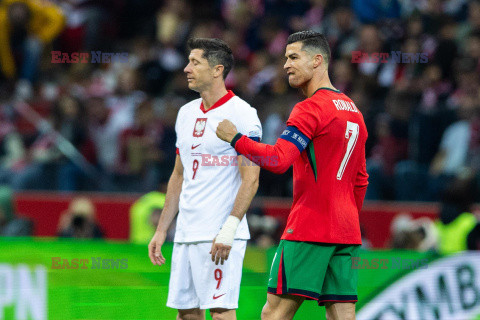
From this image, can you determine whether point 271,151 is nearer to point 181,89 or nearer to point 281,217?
point 281,217

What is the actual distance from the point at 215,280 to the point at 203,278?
0.27ft

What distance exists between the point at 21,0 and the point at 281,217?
6731 mm

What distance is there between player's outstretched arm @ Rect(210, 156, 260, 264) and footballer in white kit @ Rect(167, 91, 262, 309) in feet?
0.38

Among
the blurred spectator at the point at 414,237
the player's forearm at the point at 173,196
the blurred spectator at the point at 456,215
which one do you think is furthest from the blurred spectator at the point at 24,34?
the player's forearm at the point at 173,196

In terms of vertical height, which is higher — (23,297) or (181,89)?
(181,89)

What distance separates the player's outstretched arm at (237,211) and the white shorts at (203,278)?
10 centimetres

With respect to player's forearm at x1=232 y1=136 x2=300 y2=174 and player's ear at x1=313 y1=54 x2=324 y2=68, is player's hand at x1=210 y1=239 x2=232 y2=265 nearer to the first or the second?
player's forearm at x1=232 y1=136 x2=300 y2=174

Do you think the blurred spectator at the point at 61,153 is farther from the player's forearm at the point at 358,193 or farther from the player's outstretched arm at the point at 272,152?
the player's outstretched arm at the point at 272,152

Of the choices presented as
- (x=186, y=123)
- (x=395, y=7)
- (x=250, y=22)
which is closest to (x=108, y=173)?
(x=250, y=22)

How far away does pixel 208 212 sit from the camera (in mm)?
5918

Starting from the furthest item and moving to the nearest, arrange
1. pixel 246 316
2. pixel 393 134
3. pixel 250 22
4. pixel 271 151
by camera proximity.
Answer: pixel 250 22
pixel 393 134
pixel 246 316
pixel 271 151

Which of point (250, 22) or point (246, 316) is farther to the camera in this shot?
point (250, 22)

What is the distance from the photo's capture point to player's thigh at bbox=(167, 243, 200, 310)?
597 centimetres

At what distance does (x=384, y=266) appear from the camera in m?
7.83
